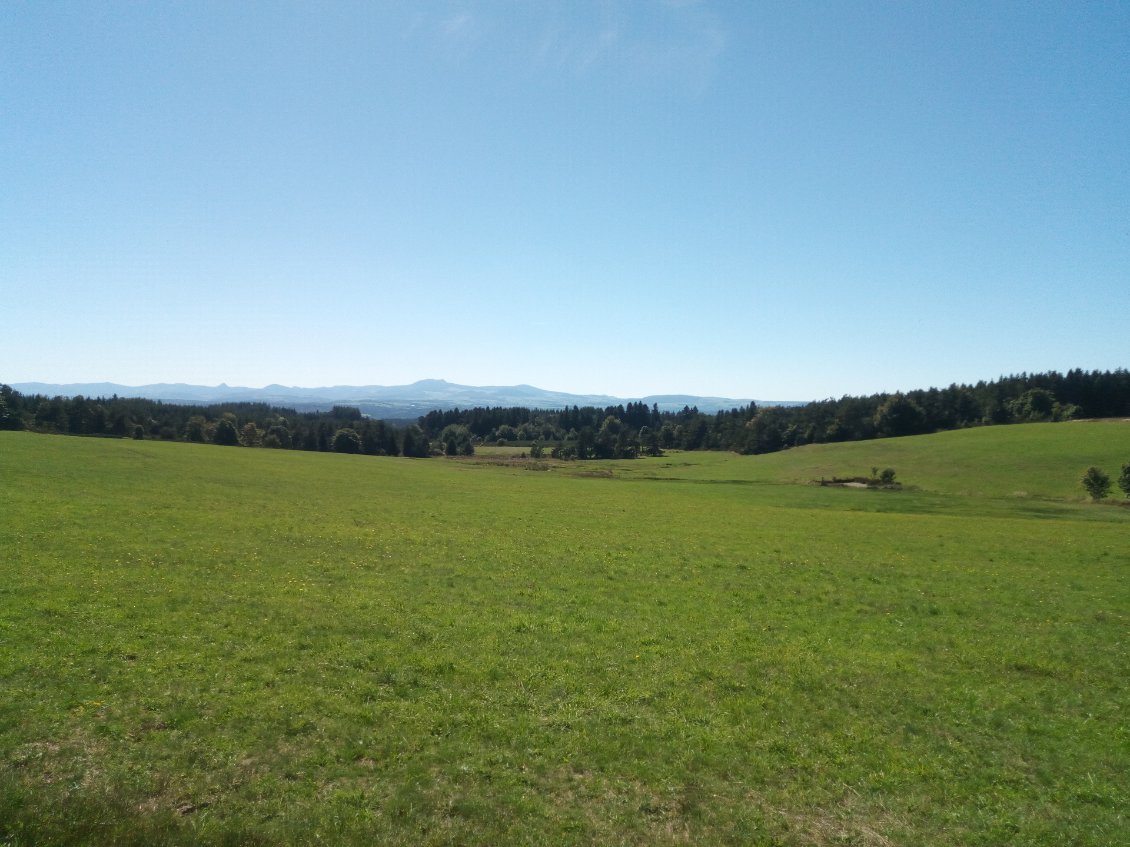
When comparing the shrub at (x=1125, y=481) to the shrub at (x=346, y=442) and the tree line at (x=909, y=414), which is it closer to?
the tree line at (x=909, y=414)

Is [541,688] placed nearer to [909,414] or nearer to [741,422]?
[909,414]

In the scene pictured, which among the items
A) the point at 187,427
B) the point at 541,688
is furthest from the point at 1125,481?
the point at 187,427

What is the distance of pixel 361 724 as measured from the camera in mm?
11438

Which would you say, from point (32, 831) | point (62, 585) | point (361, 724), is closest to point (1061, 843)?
point (361, 724)

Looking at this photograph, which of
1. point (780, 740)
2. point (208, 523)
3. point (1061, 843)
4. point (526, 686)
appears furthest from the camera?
point (208, 523)

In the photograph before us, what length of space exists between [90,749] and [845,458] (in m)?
99.9

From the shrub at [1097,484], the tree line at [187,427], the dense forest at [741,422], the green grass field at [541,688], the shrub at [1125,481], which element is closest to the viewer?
the green grass field at [541,688]

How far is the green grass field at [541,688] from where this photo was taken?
923cm

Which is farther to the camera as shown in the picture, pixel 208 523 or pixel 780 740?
pixel 208 523

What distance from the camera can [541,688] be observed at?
13.4m

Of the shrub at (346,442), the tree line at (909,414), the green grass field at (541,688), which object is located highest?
the tree line at (909,414)

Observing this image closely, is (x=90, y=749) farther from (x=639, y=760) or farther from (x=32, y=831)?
(x=639, y=760)

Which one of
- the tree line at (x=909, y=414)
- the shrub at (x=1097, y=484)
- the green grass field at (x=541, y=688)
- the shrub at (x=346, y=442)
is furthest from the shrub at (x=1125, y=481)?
the shrub at (x=346, y=442)

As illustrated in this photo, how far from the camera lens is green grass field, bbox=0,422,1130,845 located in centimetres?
923
